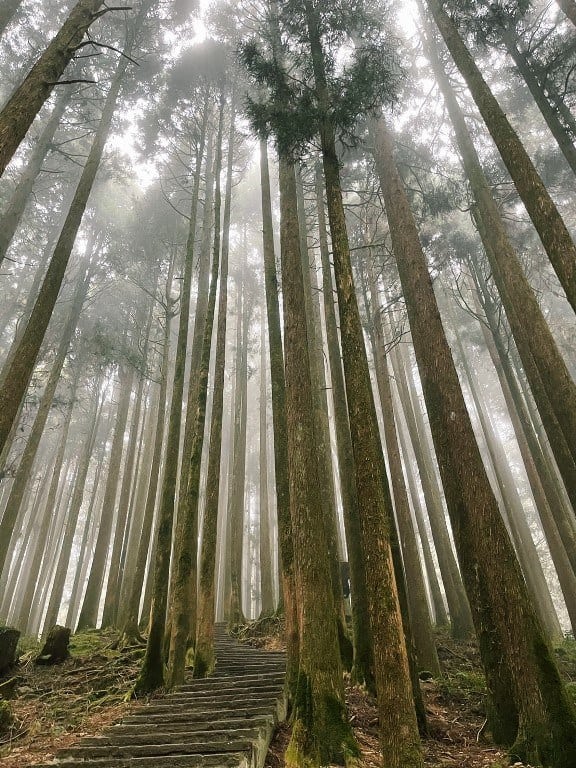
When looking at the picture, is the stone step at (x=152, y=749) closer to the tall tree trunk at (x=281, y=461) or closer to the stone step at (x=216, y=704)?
the stone step at (x=216, y=704)

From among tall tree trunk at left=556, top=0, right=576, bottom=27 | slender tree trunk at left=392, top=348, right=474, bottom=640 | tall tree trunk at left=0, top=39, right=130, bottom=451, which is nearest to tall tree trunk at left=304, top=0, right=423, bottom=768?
tall tree trunk at left=0, top=39, right=130, bottom=451

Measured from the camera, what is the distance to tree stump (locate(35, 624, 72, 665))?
7.90m

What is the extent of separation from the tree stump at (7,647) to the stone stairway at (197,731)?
2901 millimetres

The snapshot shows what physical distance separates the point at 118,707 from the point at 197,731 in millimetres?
2784

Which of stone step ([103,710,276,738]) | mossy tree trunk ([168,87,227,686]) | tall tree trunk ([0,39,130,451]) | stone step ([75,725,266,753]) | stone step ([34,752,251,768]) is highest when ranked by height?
tall tree trunk ([0,39,130,451])

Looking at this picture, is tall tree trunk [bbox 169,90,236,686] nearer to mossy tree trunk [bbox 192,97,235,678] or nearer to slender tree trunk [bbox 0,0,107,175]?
mossy tree trunk [bbox 192,97,235,678]

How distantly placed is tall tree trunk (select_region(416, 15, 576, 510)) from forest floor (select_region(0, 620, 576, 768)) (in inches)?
138

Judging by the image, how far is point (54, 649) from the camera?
805 cm

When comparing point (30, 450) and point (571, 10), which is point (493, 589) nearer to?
point (571, 10)

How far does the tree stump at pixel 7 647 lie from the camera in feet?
22.1

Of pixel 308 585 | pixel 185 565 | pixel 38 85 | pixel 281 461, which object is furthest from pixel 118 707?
pixel 38 85

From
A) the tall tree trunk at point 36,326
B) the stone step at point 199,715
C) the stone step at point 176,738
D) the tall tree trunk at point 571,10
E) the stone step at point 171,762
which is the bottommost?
the stone step at point 171,762

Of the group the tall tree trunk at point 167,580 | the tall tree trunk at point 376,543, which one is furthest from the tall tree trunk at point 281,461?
the tall tree trunk at point 376,543

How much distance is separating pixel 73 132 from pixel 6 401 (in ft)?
48.4
